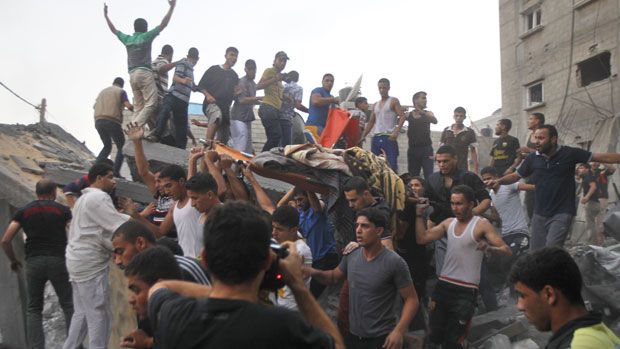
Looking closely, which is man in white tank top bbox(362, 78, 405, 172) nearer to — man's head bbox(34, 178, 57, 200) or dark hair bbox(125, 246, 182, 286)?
man's head bbox(34, 178, 57, 200)

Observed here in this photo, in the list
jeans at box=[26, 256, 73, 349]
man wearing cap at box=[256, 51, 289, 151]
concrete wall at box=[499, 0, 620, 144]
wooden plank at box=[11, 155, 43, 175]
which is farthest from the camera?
concrete wall at box=[499, 0, 620, 144]

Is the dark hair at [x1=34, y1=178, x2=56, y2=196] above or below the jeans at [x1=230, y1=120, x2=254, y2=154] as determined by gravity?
below

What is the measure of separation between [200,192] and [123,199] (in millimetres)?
2860

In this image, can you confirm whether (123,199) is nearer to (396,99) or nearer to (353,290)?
(353,290)

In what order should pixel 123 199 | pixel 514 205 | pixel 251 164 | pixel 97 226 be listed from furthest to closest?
pixel 514 205
pixel 123 199
pixel 251 164
pixel 97 226

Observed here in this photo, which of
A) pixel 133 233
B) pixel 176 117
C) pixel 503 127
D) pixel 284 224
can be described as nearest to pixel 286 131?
pixel 176 117

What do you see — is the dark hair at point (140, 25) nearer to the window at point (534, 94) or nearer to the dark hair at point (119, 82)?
the dark hair at point (119, 82)

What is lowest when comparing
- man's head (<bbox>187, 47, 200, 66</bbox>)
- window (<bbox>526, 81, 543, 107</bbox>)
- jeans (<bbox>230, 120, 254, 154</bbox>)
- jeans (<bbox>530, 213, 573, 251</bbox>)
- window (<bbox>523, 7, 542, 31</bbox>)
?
jeans (<bbox>530, 213, 573, 251</bbox>)

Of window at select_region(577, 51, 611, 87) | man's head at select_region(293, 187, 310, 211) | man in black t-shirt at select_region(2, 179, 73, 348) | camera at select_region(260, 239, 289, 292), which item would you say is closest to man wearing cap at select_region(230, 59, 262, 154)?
man's head at select_region(293, 187, 310, 211)

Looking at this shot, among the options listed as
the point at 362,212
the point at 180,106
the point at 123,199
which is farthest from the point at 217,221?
the point at 180,106

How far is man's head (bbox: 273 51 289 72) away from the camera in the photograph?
846 centimetres

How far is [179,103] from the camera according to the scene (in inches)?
299

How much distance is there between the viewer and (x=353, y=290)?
4.11 metres

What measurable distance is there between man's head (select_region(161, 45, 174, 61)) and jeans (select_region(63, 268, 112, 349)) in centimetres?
403
